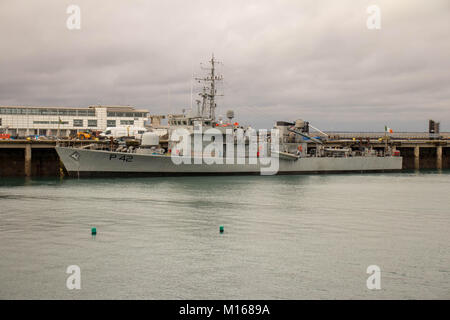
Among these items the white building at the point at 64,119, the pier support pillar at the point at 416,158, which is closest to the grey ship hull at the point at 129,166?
the pier support pillar at the point at 416,158

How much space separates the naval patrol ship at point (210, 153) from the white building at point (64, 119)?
46.1 m

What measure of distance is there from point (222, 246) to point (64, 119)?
7833 cm

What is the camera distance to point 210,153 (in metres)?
40.2

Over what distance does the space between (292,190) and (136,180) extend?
13652 millimetres

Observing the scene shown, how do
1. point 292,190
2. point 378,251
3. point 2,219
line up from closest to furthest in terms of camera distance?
point 378,251 → point 2,219 → point 292,190

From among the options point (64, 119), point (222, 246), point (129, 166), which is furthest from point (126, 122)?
point (222, 246)

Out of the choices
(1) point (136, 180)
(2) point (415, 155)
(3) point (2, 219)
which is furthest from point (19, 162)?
(2) point (415, 155)

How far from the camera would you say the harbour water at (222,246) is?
11117 mm

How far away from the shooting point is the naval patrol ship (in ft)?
122

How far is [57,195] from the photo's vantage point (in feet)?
88.8

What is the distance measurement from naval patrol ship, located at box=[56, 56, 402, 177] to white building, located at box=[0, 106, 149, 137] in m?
46.1
